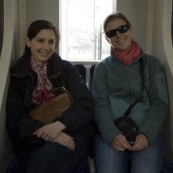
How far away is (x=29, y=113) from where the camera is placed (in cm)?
150

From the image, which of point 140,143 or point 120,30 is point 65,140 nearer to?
point 140,143

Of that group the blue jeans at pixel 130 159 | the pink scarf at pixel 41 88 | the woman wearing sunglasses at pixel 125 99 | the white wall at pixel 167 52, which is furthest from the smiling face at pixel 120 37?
the blue jeans at pixel 130 159

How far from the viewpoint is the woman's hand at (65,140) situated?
4.41 ft

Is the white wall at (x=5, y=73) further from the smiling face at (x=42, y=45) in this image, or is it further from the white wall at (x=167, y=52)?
the white wall at (x=167, y=52)

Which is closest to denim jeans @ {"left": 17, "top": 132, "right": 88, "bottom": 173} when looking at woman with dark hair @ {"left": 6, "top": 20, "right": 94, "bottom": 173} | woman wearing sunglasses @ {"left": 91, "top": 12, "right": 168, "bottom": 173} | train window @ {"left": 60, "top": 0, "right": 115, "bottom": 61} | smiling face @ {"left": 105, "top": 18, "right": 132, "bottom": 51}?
woman with dark hair @ {"left": 6, "top": 20, "right": 94, "bottom": 173}

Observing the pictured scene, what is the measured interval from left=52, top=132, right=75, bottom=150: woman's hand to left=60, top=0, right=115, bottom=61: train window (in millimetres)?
1062

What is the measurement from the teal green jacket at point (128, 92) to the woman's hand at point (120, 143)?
0.13m

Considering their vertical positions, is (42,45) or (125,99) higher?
(42,45)

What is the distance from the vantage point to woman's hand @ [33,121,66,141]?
1358 mm

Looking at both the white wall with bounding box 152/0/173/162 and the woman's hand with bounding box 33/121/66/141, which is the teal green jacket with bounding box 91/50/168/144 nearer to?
the white wall with bounding box 152/0/173/162

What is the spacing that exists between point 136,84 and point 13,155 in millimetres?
932

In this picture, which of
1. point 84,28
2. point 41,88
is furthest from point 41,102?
point 84,28

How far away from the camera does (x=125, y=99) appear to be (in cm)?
160

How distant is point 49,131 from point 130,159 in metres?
0.49
